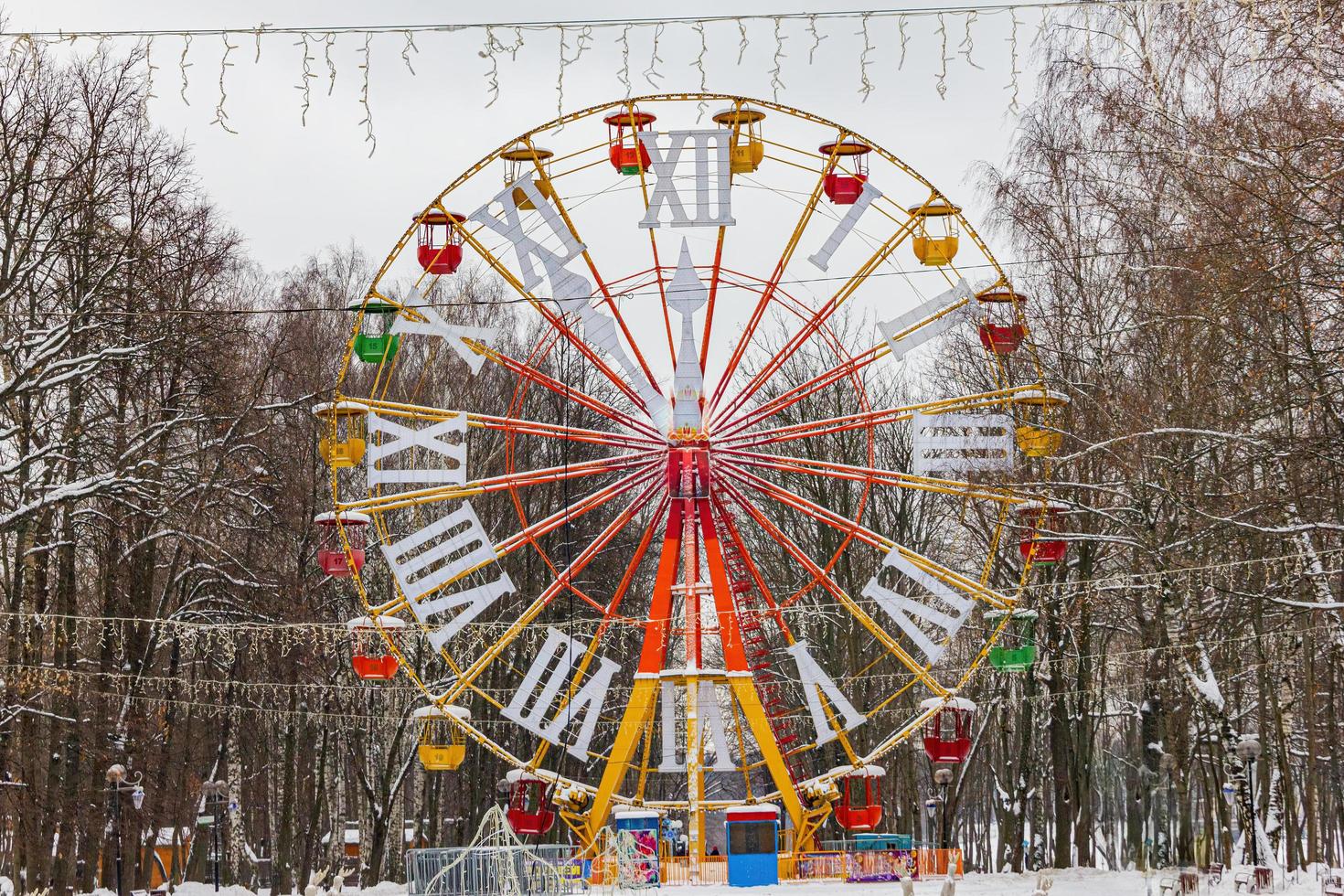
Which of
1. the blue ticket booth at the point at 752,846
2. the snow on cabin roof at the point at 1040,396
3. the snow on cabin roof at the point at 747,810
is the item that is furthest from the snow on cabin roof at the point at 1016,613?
the blue ticket booth at the point at 752,846

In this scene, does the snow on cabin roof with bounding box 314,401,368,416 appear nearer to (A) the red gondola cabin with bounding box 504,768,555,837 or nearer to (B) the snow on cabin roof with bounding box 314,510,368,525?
(B) the snow on cabin roof with bounding box 314,510,368,525

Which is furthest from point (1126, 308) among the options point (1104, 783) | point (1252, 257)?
point (1104, 783)

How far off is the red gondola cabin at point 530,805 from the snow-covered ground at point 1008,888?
285 cm

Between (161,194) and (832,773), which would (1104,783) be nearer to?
(832,773)

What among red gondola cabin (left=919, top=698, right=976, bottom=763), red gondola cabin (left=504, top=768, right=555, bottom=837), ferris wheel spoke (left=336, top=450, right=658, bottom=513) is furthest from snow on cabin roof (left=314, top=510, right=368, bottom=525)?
red gondola cabin (left=919, top=698, right=976, bottom=763)

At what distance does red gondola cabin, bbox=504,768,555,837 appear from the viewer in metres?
34.7

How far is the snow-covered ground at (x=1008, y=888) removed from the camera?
30125mm

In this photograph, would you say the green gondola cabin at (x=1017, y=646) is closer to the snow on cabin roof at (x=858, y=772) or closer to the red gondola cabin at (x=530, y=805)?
the snow on cabin roof at (x=858, y=772)

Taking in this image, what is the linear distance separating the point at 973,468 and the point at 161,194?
15.7m

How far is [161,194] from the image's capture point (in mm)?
34250

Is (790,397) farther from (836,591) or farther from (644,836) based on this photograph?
(644,836)

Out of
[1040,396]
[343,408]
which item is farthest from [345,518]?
[1040,396]

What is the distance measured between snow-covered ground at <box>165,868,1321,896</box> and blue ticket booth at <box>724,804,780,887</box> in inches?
16.4

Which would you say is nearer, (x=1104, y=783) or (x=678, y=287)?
(x=678, y=287)
